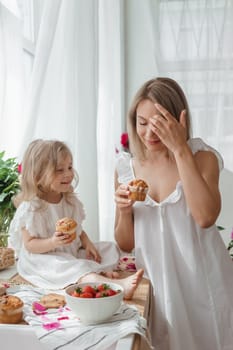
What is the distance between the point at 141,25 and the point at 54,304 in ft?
7.89

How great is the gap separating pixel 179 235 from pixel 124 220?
178 millimetres

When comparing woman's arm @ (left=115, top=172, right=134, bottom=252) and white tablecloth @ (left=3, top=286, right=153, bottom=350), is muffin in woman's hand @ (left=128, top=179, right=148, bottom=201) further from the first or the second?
white tablecloth @ (left=3, top=286, right=153, bottom=350)

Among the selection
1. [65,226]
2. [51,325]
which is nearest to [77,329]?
[51,325]

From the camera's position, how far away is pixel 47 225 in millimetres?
1479

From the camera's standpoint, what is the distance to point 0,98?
170cm

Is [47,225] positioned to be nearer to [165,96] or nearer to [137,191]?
[137,191]

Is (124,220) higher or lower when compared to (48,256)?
higher

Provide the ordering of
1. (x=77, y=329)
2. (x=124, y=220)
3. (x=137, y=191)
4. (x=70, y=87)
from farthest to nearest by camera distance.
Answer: (x=70, y=87) < (x=124, y=220) < (x=137, y=191) < (x=77, y=329)

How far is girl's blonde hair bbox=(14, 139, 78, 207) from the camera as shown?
4.81 ft

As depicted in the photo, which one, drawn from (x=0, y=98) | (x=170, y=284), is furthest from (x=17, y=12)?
(x=170, y=284)

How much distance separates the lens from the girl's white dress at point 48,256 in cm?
137

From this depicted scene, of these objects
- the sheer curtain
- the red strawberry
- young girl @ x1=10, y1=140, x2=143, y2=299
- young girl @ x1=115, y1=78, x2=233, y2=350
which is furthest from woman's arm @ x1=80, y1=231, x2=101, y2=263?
the red strawberry

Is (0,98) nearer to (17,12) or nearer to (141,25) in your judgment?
(17,12)

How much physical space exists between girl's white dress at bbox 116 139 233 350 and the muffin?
463 mm
